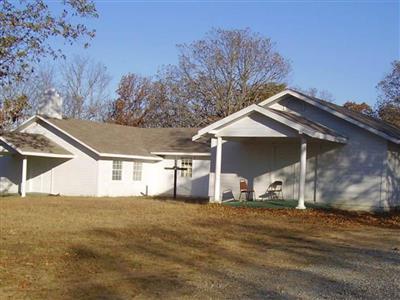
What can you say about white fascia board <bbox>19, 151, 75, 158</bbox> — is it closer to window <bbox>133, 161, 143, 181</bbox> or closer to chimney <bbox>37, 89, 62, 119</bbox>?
window <bbox>133, 161, 143, 181</bbox>

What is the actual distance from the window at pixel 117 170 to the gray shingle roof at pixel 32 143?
2446 mm

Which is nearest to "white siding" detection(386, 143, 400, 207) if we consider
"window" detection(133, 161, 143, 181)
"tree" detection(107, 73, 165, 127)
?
"window" detection(133, 161, 143, 181)

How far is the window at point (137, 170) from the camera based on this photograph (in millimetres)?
32156

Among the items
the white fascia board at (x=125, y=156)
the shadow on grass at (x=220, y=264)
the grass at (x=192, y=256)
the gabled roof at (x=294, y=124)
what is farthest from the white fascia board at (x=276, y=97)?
the shadow on grass at (x=220, y=264)

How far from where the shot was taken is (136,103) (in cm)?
6019

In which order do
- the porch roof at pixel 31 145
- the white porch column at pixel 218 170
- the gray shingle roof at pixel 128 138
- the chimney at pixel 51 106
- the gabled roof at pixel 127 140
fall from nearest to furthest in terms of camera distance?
the white porch column at pixel 218 170 < the porch roof at pixel 31 145 < the gabled roof at pixel 127 140 < the gray shingle roof at pixel 128 138 < the chimney at pixel 51 106

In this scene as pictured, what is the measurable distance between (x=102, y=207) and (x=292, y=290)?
1512 centimetres

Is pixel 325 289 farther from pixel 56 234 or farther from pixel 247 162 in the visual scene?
pixel 247 162

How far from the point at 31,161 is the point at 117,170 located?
193 inches

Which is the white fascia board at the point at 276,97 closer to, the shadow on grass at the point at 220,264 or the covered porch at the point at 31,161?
the shadow on grass at the point at 220,264

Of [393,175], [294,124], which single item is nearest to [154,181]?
[294,124]

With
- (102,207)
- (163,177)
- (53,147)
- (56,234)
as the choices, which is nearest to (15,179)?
(53,147)

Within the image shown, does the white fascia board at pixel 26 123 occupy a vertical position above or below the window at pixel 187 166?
above

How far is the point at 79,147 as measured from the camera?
3036cm
